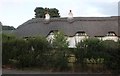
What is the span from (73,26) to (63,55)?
88.8 feet

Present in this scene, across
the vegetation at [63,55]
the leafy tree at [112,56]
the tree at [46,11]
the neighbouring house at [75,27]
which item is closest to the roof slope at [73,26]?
the neighbouring house at [75,27]

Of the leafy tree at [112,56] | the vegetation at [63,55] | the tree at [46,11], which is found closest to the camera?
the leafy tree at [112,56]

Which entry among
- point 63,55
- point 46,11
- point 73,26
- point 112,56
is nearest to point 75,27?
point 73,26

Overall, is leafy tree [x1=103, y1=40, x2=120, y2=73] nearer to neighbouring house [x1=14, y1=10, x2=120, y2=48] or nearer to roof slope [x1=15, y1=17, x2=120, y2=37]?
neighbouring house [x1=14, y1=10, x2=120, y2=48]

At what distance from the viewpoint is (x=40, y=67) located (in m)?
19.8

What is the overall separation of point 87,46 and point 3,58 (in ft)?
19.5

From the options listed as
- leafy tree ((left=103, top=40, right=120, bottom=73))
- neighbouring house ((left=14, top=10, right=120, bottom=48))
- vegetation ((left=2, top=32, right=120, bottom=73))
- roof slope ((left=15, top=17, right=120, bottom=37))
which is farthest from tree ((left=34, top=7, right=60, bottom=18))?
leafy tree ((left=103, top=40, right=120, bottom=73))

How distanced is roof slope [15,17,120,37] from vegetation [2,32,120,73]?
2453 centimetres

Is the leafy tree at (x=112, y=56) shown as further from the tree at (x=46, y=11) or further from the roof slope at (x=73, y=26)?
the tree at (x=46, y=11)

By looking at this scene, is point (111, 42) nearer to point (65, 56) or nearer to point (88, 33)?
point (65, 56)

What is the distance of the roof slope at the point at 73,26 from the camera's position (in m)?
45.6

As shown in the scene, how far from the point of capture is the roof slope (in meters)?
45.6

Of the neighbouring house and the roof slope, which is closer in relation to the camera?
the neighbouring house

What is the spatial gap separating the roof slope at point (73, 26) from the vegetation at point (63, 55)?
24.5 meters
